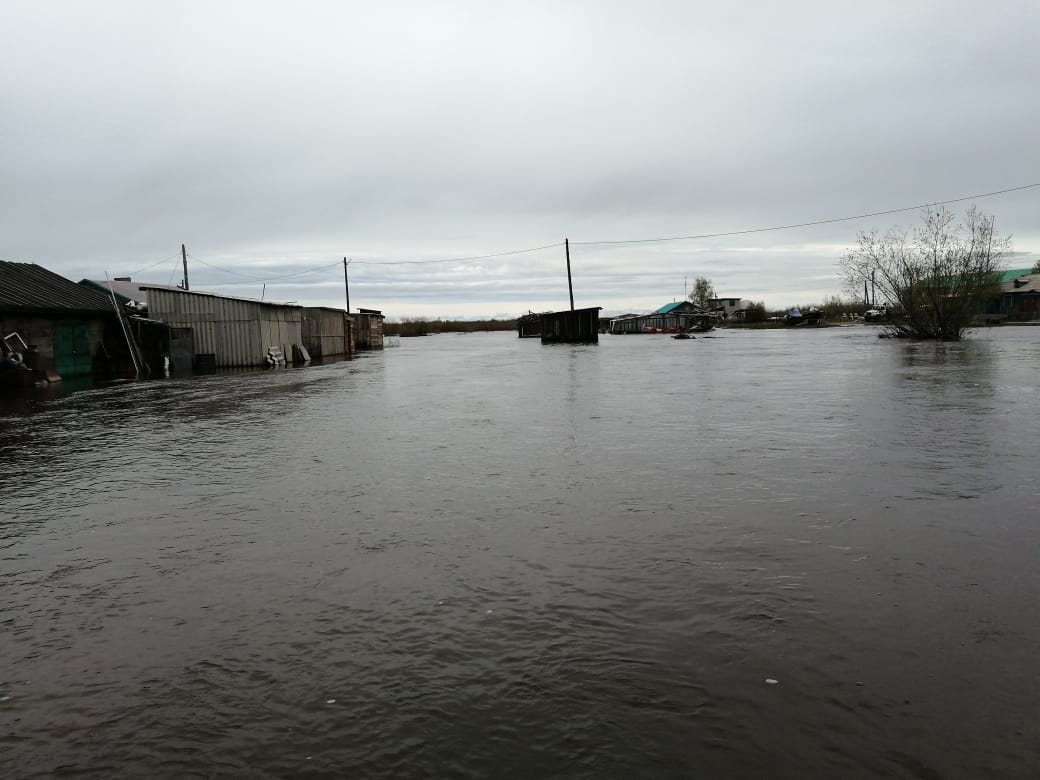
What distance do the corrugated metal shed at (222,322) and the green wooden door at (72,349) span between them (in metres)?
3.39

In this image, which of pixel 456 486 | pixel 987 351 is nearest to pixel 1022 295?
pixel 987 351

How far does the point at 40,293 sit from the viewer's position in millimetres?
26078

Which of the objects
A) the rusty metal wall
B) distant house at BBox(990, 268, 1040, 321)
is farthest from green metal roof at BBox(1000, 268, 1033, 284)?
the rusty metal wall

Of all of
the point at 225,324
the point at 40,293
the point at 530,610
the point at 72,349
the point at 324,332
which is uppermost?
the point at 40,293

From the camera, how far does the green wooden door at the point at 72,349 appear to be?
83.5ft

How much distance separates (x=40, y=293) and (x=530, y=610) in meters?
28.6

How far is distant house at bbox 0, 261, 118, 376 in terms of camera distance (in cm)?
2311

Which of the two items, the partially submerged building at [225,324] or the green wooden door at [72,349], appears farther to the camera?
the partially submerged building at [225,324]

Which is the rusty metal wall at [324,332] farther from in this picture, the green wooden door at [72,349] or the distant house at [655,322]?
the distant house at [655,322]

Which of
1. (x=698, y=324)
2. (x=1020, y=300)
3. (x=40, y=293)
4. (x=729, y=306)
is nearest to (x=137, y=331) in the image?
(x=40, y=293)

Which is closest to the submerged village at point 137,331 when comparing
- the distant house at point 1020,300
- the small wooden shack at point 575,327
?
the small wooden shack at point 575,327

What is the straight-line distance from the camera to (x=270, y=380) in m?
23.6

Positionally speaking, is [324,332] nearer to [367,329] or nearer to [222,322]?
[222,322]

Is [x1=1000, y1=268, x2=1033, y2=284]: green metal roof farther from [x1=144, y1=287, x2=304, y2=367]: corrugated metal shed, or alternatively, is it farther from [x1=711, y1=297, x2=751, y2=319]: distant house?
[x1=144, y1=287, x2=304, y2=367]: corrugated metal shed
